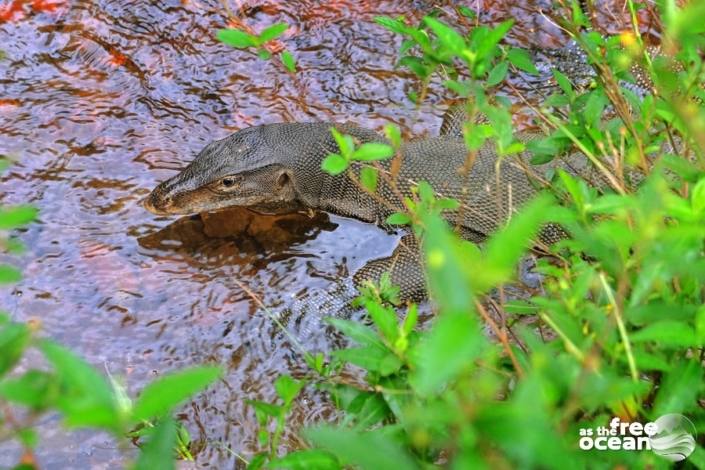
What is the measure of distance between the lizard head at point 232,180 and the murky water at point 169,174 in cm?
14

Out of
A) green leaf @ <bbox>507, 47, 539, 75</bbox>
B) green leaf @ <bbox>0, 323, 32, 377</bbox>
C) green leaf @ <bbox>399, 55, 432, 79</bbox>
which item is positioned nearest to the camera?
green leaf @ <bbox>0, 323, 32, 377</bbox>

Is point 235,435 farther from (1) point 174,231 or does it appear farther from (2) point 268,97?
(2) point 268,97

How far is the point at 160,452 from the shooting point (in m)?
1.64

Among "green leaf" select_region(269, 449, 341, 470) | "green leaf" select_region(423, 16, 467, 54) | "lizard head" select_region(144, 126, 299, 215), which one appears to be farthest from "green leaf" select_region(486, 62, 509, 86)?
"lizard head" select_region(144, 126, 299, 215)

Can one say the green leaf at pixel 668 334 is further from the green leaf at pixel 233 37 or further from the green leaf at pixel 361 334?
the green leaf at pixel 233 37

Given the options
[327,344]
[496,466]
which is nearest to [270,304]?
[327,344]

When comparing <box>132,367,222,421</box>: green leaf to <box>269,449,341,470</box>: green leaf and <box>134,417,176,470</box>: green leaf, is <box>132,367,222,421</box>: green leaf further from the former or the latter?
<box>269,449,341,470</box>: green leaf

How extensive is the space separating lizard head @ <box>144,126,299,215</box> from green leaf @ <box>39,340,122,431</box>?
401 centimetres

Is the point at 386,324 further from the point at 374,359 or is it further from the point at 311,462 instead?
the point at 311,462

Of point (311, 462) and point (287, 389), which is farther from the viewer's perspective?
point (287, 389)

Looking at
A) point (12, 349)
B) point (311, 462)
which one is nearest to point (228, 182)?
point (311, 462)

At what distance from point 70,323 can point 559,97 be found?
9.93 ft
